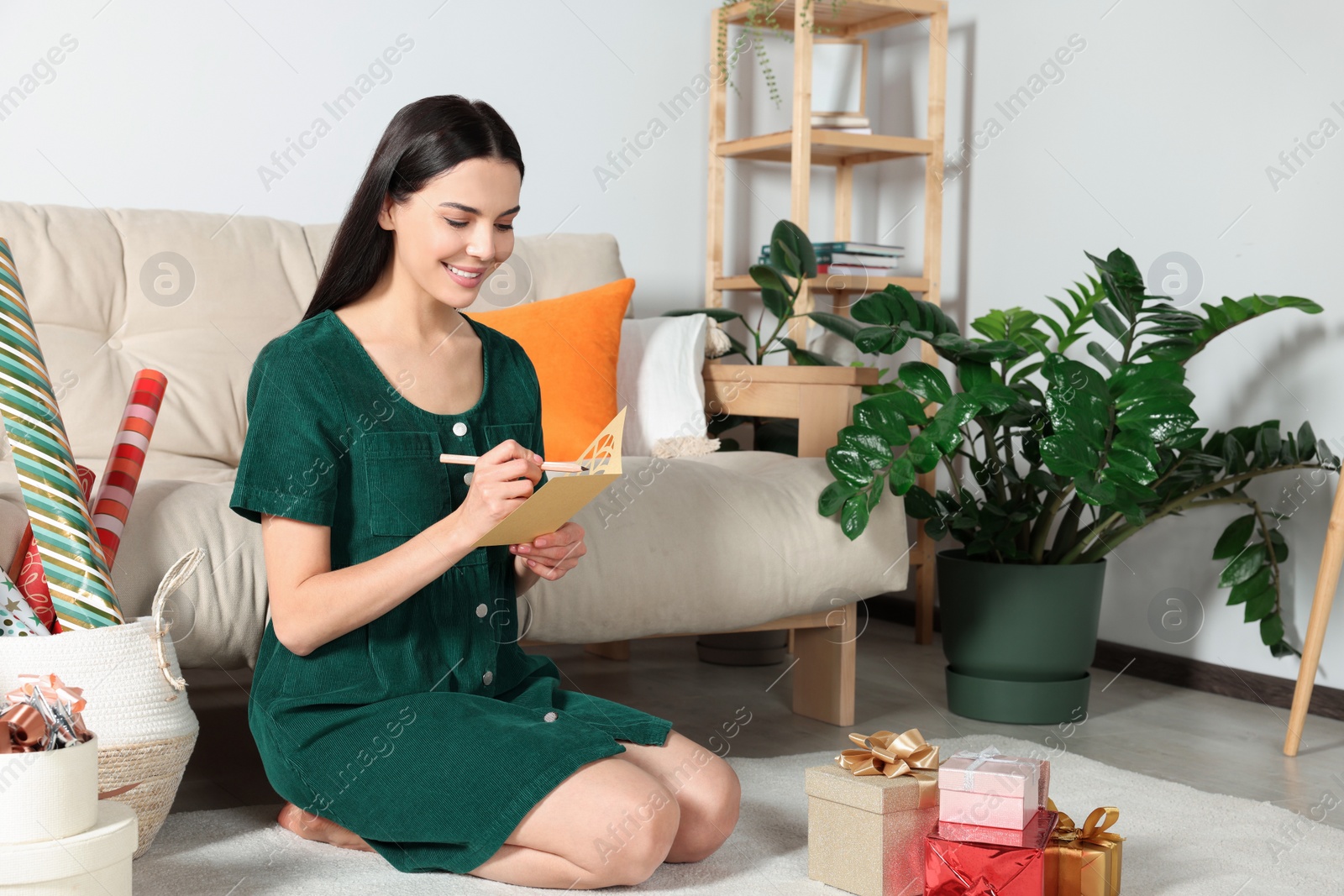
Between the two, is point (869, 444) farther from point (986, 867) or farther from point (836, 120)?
point (836, 120)

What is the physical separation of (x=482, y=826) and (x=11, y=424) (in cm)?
64

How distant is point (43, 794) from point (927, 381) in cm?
133

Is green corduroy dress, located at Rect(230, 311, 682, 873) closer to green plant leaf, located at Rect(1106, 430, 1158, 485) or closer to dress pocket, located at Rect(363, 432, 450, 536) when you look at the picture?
dress pocket, located at Rect(363, 432, 450, 536)

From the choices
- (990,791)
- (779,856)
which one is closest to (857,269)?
(779,856)

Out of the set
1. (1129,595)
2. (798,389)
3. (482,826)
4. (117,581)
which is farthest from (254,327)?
(1129,595)

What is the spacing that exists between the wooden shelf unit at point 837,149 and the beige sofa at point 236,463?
2.67 feet

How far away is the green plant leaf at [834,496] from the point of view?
190 cm

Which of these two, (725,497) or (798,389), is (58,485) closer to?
(725,497)

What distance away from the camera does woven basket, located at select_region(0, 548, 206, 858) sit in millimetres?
1230

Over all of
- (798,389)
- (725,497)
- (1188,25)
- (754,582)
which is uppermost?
(1188,25)

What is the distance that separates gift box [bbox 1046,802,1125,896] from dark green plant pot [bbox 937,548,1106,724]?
802 mm

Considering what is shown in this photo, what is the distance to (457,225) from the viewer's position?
122cm

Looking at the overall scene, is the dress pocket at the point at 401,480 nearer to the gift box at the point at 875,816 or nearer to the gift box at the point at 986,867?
the gift box at the point at 875,816

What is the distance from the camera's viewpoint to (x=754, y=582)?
72.6 inches
